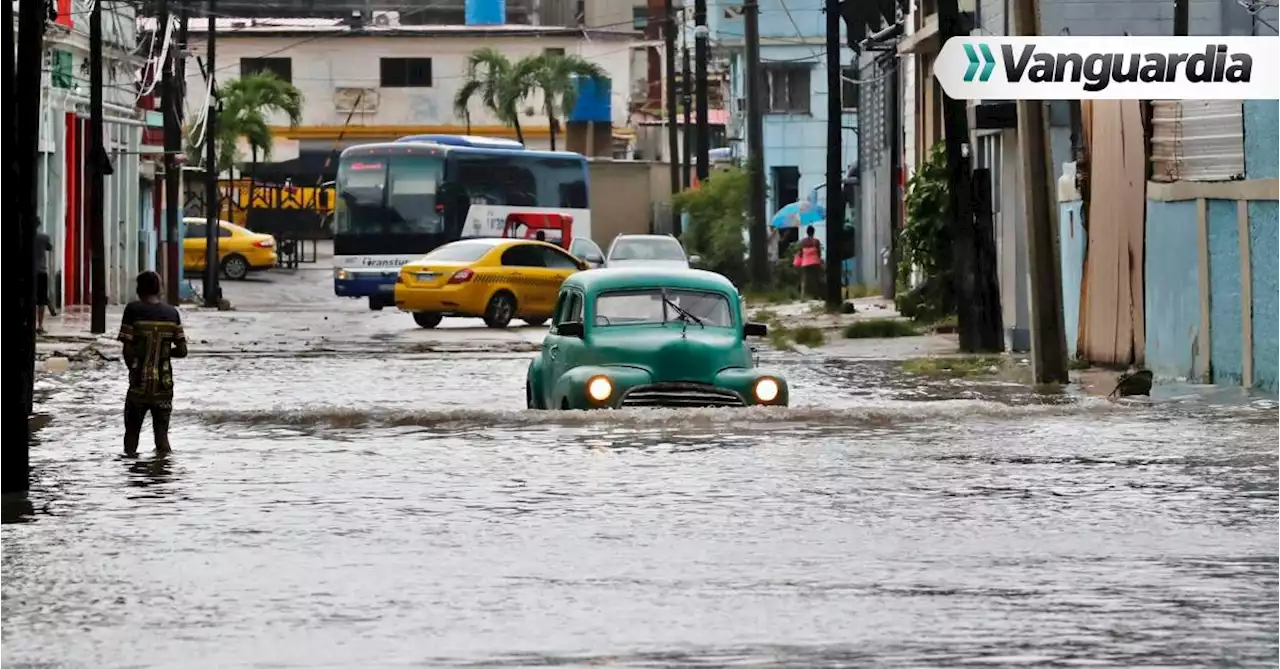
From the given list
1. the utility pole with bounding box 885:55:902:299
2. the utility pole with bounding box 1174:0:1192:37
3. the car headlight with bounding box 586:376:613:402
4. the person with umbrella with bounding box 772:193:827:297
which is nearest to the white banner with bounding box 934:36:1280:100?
the utility pole with bounding box 1174:0:1192:37

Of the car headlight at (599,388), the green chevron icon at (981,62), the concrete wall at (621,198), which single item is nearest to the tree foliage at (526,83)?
the concrete wall at (621,198)

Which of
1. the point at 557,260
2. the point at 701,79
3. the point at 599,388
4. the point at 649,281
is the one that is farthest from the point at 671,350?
the point at 701,79

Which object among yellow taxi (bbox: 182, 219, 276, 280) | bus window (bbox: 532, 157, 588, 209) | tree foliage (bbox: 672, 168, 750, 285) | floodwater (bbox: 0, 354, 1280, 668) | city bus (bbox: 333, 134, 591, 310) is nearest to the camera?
floodwater (bbox: 0, 354, 1280, 668)

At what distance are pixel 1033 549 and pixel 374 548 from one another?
307cm

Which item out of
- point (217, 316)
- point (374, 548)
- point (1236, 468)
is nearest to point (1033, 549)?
point (374, 548)

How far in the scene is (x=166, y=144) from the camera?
53500mm

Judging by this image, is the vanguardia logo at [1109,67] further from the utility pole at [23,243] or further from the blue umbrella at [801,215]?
the blue umbrella at [801,215]

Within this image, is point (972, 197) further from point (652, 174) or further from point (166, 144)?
point (652, 174)

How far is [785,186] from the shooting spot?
78.6 meters

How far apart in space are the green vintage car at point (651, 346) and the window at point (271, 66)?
7481 centimetres

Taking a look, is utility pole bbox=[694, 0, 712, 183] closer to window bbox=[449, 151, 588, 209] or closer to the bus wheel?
window bbox=[449, 151, 588, 209]

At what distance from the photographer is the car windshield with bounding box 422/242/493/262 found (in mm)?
40031

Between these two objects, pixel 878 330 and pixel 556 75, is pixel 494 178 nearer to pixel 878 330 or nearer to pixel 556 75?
pixel 878 330

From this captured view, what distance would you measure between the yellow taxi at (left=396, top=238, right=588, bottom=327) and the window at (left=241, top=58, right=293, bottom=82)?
54522 millimetres
